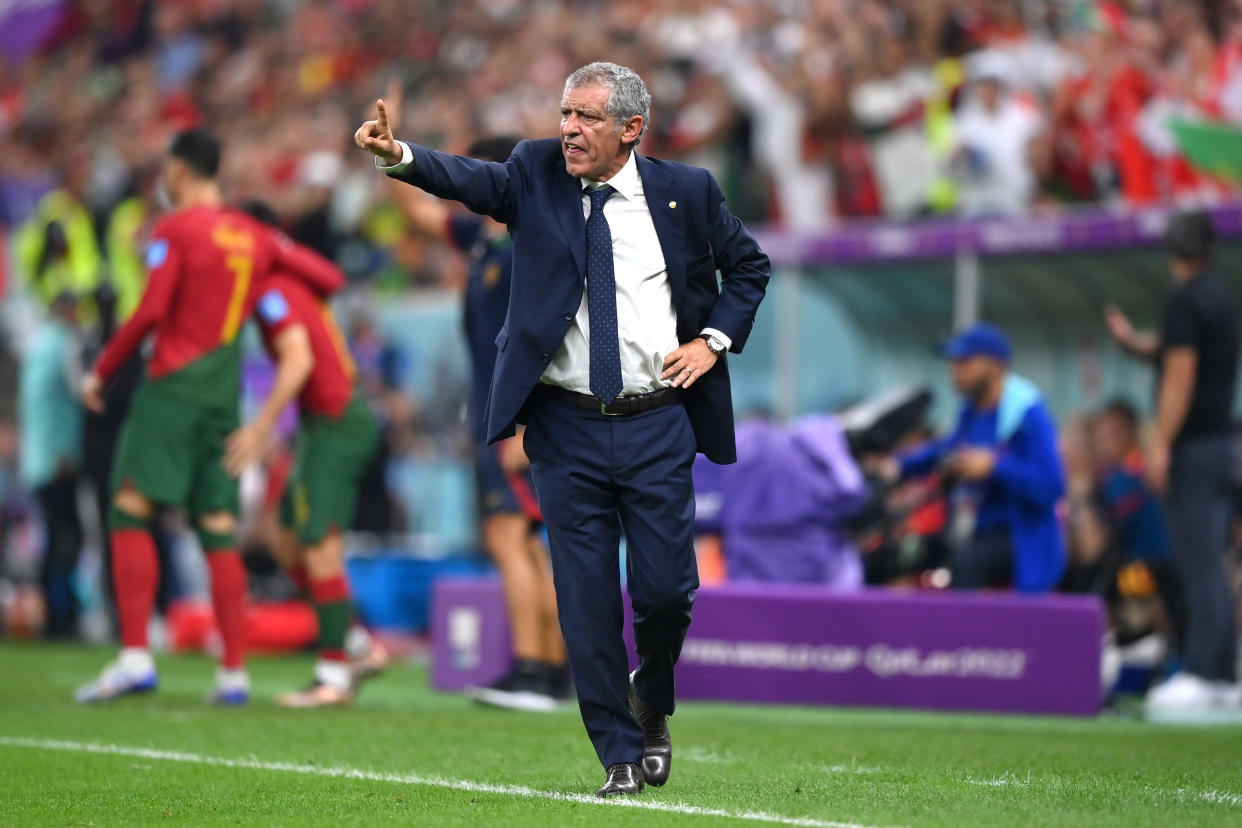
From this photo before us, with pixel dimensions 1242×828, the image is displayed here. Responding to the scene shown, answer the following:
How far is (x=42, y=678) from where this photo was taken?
35.4 ft

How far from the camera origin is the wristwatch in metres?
5.61

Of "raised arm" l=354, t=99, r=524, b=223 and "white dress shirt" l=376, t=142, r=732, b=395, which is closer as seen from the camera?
"raised arm" l=354, t=99, r=524, b=223

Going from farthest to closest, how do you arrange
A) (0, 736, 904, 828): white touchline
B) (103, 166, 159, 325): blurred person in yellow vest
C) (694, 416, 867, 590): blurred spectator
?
1. (103, 166, 159, 325): blurred person in yellow vest
2. (694, 416, 867, 590): blurred spectator
3. (0, 736, 904, 828): white touchline

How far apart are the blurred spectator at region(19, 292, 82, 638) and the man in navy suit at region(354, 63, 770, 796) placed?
9466mm

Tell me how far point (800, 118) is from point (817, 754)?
9.76 metres

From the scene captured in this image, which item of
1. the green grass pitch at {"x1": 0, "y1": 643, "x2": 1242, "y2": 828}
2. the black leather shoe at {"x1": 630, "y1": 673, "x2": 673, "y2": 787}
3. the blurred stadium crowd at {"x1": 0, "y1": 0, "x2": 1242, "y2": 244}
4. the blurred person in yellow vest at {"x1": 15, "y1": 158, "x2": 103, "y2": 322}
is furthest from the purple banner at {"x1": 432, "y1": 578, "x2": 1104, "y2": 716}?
the blurred person in yellow vest at {"x1": 15, "y1": 158, "x2": 103, "y2": 322}

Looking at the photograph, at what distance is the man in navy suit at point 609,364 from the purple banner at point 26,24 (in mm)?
26041

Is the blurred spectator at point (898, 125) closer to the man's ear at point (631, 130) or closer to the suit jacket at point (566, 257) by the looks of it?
the suit jacket at point (566, 257)

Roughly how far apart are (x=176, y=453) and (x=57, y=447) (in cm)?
642

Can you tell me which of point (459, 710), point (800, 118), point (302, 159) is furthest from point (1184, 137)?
point (302, 159)

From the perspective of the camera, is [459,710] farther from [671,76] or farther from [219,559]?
[671,76]

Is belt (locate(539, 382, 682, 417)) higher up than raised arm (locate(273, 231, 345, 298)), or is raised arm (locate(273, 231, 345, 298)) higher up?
raised arm (locate(273, 231, 345, 298))

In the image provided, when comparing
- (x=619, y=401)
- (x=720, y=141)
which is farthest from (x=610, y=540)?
(x=720, y=141)

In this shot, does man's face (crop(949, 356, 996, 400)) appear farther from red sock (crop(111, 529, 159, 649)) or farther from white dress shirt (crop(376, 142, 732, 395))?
white dress shirt (crop(376, 142, 732, 395))
